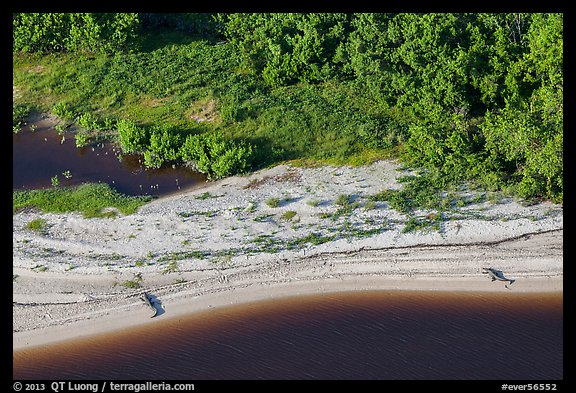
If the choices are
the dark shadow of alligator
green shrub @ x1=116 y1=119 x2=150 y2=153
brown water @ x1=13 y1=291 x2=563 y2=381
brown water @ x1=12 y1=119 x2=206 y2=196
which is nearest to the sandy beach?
the dark shadow of alligator

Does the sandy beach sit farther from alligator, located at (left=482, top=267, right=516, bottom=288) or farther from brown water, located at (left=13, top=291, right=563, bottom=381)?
brown water, located at (left=13, top=291, right=563, bottom=381)

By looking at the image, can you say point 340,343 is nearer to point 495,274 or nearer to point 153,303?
point 495,274

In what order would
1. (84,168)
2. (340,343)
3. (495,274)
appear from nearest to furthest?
(340,343)
(495,274)
(84,168)

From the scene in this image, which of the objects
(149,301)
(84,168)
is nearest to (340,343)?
(149,301)

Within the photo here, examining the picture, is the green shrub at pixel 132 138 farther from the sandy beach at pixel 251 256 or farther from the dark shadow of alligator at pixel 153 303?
the dark shadow of alligator at pixel 153 303

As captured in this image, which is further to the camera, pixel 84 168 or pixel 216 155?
pixel 84 168

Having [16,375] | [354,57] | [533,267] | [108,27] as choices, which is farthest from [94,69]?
[533,267]

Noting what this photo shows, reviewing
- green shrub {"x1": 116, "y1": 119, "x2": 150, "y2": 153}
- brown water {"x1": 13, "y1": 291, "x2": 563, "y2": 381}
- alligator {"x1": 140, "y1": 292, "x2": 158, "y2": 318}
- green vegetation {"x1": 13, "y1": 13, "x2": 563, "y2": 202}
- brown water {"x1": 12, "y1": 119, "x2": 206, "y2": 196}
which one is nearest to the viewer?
brown water {"x1": 13, "y1": 291, "x2": 563, "y2": 381}

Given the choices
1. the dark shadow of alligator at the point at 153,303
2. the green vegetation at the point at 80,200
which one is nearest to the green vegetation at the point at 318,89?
the green vegetation at the point at 80,200

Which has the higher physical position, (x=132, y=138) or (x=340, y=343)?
(x=132, y=138)
